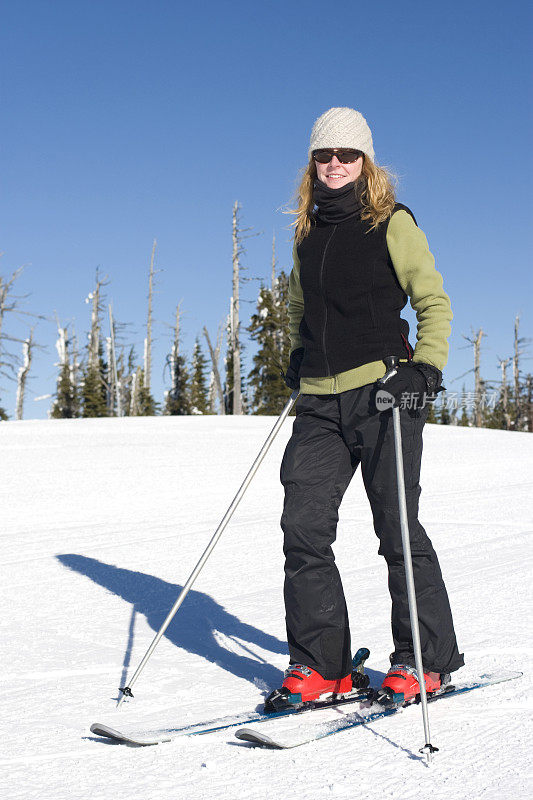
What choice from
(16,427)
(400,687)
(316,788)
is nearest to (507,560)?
(400,687)

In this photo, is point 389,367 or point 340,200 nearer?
point 389,367

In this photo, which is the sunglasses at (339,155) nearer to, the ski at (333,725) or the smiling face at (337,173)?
the smiling face at (337,173)

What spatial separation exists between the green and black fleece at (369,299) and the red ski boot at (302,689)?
3.39ft

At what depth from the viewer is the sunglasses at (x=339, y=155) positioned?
121 inches

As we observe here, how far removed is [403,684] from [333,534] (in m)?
0.58

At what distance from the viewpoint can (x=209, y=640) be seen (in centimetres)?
395

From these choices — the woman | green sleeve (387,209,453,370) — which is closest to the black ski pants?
the woman

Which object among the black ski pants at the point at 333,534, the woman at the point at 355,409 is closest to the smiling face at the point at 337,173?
the woman at the point at 355,409

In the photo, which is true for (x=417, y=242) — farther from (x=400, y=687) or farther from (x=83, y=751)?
(x=83, y=751)

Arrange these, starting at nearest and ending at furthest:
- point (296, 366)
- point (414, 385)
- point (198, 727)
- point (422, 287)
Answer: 1. point (198, 727)
2. point (414, 385)
3. point (422, 287)
4. point (296, 366)

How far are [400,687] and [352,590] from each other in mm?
2056

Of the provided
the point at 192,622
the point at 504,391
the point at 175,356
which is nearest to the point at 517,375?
the point at 504,391

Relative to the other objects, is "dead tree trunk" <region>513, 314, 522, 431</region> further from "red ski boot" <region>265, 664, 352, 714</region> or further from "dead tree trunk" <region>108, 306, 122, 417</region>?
"red ski boot" <region>265, 664, 352, 714</region>

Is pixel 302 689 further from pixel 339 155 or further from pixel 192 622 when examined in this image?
pixel 339 155
